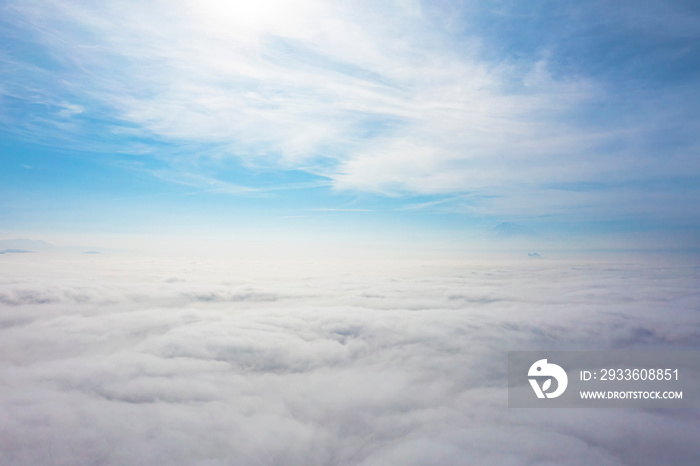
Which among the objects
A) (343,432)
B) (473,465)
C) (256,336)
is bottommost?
(343,432)

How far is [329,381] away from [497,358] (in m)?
21.4

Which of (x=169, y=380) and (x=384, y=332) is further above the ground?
(x=384, y=332)

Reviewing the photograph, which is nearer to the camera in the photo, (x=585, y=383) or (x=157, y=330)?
(x=585, y=383)

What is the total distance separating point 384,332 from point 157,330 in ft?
117

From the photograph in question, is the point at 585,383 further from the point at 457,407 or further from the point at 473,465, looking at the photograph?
the point at 473,465

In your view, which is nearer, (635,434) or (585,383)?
(635,434)

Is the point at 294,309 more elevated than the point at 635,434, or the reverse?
the point at 294,309

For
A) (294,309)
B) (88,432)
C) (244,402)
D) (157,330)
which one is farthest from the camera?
(294,309)

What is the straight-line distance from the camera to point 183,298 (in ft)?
240

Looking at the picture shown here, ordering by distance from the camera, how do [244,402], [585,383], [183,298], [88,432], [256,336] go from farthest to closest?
[183,298]
[256,336]
[585,383]
[244,402]
[88,432]

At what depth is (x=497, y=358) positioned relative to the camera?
130 feet

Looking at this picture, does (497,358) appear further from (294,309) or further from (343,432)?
(294,309)

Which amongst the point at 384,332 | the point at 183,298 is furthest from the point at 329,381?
the point at 183,298

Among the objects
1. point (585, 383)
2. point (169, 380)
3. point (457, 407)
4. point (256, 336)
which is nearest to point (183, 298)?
point (256, 336)
